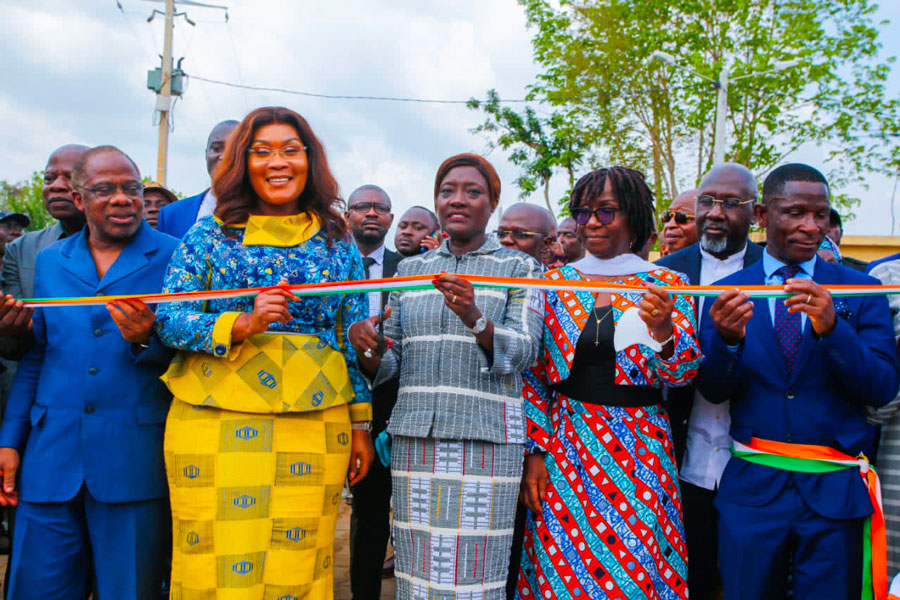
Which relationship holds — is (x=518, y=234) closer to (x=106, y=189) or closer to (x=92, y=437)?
(x=106, y=189)

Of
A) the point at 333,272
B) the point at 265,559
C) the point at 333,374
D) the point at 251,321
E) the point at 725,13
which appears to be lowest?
the point at 265,559

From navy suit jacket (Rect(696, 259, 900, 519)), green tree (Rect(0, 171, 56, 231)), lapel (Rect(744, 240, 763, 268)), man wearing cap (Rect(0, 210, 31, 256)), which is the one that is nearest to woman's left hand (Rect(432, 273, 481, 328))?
navy suit jacket (Rect(696, 259, 900, 519))

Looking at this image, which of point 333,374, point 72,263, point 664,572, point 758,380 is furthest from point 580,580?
point 72,263

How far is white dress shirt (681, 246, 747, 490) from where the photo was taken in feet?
11.0

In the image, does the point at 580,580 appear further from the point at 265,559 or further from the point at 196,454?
the point at 196,454

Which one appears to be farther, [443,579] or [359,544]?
[359,544]

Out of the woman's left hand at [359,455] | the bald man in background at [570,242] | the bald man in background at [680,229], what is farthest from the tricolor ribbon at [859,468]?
the bald man in background at [570,242]

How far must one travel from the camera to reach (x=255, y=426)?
2.79m

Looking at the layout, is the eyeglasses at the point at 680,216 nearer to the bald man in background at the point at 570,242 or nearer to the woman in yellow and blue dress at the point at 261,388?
the bald man in background at the point at 570,242

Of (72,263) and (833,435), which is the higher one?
(72,263)

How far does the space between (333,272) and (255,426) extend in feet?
2.33

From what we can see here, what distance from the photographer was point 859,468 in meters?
2.91

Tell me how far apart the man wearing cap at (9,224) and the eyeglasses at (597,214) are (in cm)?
560

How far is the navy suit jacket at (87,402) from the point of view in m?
2.96
